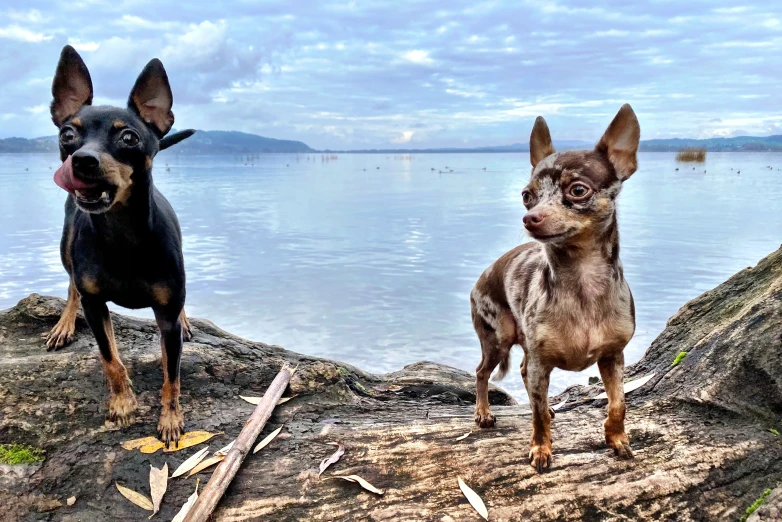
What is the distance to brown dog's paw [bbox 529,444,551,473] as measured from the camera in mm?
3844

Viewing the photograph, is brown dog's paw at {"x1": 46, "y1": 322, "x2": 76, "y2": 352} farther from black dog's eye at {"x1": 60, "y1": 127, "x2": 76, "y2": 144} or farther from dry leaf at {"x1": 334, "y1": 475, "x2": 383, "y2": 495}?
dry leaf at {"x1": 334, "y1": 475, "x2": 383, "y2": 495}

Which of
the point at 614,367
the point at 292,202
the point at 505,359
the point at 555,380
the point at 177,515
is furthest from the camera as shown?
the point at 292,202

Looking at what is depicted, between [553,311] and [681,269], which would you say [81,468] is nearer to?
[553,311]

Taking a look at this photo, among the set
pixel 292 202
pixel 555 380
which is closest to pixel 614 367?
pixel 555 380

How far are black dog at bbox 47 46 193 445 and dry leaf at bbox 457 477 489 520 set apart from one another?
1.95 metres

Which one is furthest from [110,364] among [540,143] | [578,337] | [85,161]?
[540,143]

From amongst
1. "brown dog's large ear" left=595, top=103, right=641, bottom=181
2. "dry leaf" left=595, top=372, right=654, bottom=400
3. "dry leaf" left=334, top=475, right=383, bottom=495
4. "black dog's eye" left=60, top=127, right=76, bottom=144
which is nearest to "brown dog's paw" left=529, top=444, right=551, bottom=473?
"dry leaf" left=334, top=475, right=383, bottom=495

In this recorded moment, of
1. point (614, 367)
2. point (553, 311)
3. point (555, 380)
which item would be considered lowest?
point (555, 380)

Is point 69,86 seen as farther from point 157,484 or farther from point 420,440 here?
point 420,440

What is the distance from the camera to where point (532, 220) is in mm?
3342

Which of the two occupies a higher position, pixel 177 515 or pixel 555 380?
pixel 177 515

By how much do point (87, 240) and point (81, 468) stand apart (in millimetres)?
1459

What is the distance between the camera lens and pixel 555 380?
7996 millimetres

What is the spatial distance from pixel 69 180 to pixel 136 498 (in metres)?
1.92
